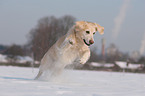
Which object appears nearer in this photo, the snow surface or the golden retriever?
the snow surface

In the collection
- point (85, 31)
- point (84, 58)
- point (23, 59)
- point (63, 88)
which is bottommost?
point (23, 59)

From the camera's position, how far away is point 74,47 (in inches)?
250

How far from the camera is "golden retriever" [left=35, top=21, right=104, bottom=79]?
6238mm

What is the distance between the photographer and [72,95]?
356 cm

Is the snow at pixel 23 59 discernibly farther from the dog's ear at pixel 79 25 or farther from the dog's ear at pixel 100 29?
the dog's ear at pixel 79 25

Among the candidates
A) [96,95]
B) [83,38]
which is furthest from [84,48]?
[96,95]

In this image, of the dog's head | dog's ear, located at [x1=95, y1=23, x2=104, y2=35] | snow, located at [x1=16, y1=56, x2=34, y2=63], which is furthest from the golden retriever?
snow, located at [x1=16, y1=56, x2=34, y2=63]

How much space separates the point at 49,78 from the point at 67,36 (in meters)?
1.29

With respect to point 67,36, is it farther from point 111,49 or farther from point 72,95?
point 111,49

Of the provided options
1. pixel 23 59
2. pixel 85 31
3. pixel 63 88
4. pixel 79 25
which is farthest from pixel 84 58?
pixel 23 59

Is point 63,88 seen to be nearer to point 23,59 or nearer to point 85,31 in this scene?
point 85,31

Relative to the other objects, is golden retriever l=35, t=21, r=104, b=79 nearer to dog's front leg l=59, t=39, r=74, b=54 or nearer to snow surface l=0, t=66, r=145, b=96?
dog's front leg l=59, t=39, r=74, b=54

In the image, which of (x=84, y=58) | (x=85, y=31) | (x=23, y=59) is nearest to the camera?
(x=84, y=58)

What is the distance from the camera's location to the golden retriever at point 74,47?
6238 mm
